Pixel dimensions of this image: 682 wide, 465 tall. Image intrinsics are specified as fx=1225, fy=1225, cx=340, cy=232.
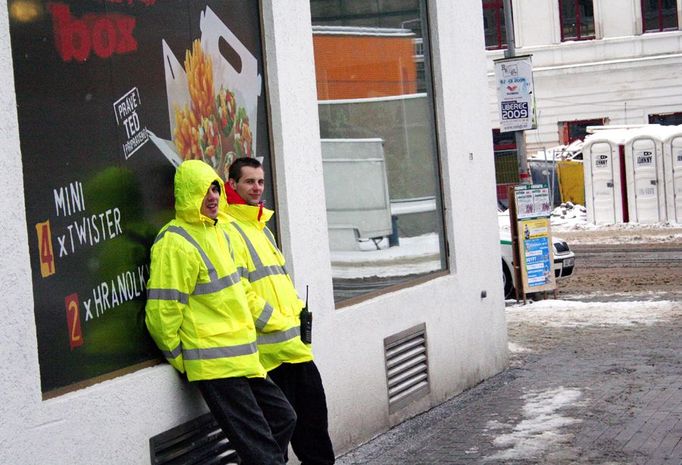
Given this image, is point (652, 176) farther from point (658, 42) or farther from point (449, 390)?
point (449, 390)

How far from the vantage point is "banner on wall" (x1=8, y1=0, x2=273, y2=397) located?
18.2 feet

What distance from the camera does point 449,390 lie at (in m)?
10.0

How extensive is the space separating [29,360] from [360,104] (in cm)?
445

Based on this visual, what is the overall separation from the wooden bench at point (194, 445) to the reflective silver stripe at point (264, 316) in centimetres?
56

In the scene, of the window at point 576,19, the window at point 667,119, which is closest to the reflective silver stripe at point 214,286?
the window at point 667,119

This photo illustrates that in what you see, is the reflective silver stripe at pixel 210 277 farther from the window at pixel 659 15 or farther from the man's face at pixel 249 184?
the window at pixel 659 15

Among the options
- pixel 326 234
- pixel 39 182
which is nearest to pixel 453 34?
pixel 326 234

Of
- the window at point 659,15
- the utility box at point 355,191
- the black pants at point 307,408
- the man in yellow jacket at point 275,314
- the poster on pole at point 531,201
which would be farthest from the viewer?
the window at point 659,15

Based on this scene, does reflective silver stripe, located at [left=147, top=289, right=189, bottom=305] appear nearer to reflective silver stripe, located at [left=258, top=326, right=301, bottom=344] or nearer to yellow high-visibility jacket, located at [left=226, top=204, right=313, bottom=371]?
yellow high-visibility jacket, located at [left=226, top=204, right=313, bottom=371]

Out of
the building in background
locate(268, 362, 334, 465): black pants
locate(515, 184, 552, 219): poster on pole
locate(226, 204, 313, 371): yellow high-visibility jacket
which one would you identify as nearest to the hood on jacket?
locate(226, 204, 313, 371): yellow high-visibility jacket

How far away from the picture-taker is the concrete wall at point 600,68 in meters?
39.6

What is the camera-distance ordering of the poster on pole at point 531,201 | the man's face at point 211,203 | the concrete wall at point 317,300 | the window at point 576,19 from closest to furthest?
the concrete wall at point 317,300 → the man's face at point 211,203 → the poster on pole at point 531,201 → the window at point 576,19

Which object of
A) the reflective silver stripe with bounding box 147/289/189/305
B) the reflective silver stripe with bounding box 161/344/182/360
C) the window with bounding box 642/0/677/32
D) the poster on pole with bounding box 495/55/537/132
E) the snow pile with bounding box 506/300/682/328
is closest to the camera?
the reflective silver stripe with bounding box 147/289/189/305

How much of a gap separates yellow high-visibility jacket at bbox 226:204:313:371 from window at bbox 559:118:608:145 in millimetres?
34884
